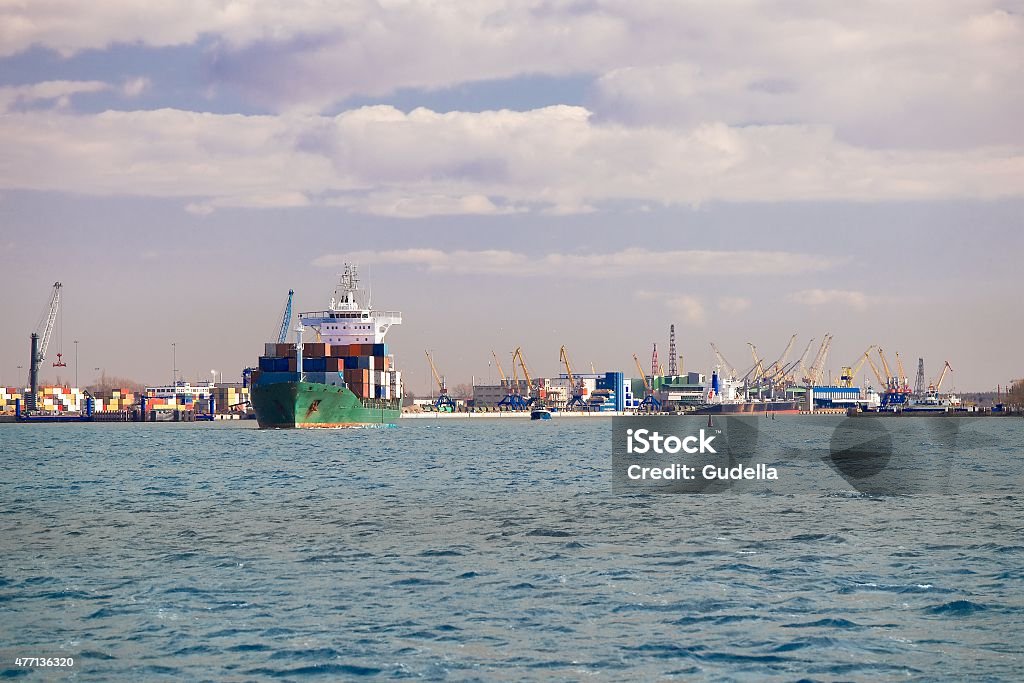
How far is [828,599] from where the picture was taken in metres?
26.2

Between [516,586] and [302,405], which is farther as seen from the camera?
[302,405]

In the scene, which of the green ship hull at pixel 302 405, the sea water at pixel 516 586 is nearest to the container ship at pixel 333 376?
the green ship hull at pixel 302 405

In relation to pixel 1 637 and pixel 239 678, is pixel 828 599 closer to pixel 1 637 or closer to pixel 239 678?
pixel 239 678

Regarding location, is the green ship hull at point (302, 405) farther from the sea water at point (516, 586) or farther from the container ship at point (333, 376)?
the sea water at point (516, 586)

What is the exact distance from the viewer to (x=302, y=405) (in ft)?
483

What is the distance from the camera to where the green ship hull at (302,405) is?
145250mm

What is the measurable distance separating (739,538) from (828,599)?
10.3m

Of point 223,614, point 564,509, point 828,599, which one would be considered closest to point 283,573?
point 223,614

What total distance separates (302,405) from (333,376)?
20.9 metres

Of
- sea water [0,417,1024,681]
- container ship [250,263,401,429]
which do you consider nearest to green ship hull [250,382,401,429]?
container ship [250,263,401,429]

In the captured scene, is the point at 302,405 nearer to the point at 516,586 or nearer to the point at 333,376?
the point at 333,376

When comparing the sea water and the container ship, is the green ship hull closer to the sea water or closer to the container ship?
the container ship

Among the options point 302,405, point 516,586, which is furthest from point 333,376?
point 516,586

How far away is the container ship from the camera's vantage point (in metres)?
148
